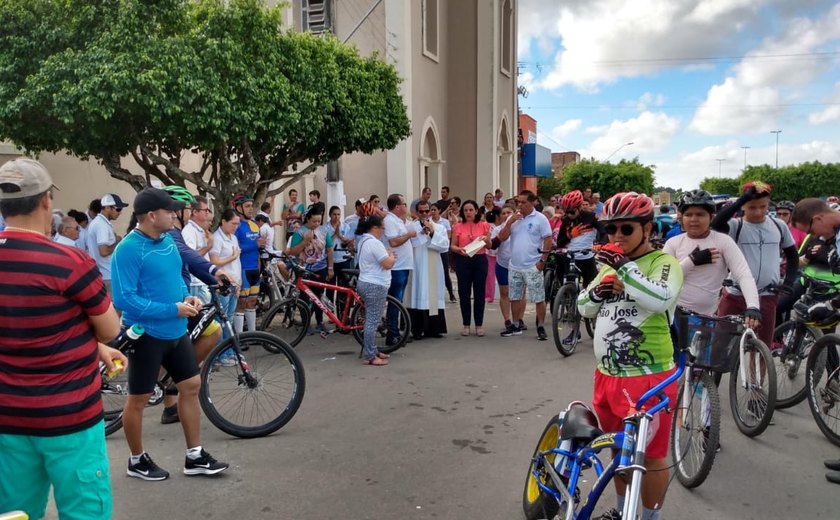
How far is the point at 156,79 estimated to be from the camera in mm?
8602

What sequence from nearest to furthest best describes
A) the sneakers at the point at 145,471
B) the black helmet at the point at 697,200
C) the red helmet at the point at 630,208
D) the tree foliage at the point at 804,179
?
the red helmet at the point at 630,208
the sneakers at the point at 145,471
the black helmet at the point at 697,200
the tree foliage at the point at 804,179

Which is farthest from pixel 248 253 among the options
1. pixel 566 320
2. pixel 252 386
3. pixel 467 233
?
pixel 566 320

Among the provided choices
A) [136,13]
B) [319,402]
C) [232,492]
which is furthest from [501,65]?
[232,492]

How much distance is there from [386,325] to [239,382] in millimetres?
3190

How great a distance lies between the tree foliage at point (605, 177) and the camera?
56312mm

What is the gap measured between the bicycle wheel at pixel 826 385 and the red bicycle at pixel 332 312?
439cm

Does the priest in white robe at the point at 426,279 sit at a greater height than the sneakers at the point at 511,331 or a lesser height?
greater

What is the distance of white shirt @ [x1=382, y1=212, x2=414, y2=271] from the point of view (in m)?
8.20

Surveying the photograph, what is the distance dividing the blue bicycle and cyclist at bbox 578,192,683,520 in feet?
0.45

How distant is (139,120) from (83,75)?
3.47 feet

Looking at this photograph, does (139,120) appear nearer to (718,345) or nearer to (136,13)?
(136,13)

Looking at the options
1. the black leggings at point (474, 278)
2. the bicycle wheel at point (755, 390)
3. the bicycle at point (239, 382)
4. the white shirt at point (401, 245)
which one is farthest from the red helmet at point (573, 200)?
the bicycle at point (239, 382)

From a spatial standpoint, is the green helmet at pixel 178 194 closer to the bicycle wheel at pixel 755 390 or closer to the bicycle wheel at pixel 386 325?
the bicycle wheel at pixel 386 325

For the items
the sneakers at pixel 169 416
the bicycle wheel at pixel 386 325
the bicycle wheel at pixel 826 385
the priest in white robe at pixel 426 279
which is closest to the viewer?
the bicycle wheel at pixel 826 385
